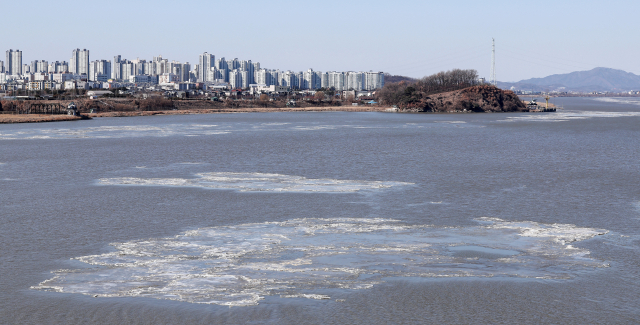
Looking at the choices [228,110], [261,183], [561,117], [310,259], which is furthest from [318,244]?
[228,110]

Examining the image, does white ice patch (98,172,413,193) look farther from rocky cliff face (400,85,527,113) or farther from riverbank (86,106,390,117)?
rocky cliff face (400,85,527,113)

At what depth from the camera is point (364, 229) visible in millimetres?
15312

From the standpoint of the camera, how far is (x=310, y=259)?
12602 mm

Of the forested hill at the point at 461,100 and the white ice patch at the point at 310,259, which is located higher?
the forested hill at the point at 461,100

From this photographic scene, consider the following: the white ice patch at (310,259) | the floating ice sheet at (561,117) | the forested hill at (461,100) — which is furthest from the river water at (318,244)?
the forested hill at (461,100)

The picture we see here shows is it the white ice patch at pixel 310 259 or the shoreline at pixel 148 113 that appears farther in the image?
the shoreline at pixel 148 113

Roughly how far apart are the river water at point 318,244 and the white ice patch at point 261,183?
9 cm

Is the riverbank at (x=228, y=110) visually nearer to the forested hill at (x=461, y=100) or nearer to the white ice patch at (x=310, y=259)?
the forested hill at (x=461, y=100)

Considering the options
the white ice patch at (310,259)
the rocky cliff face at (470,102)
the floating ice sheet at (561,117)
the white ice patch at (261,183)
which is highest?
the rocky cliff face at (470,102)

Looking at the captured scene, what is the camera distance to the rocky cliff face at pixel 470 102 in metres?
121

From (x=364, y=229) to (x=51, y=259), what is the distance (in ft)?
23.5

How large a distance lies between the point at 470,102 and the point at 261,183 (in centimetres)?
10435

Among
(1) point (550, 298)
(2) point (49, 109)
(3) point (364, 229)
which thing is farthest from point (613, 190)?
(2) point (49, 109)

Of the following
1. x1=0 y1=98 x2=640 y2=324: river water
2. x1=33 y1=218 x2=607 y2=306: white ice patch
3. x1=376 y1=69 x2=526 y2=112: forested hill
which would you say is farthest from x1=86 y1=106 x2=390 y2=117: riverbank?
x1=33 y1=218 x2=607 y2=306: white ice patch
